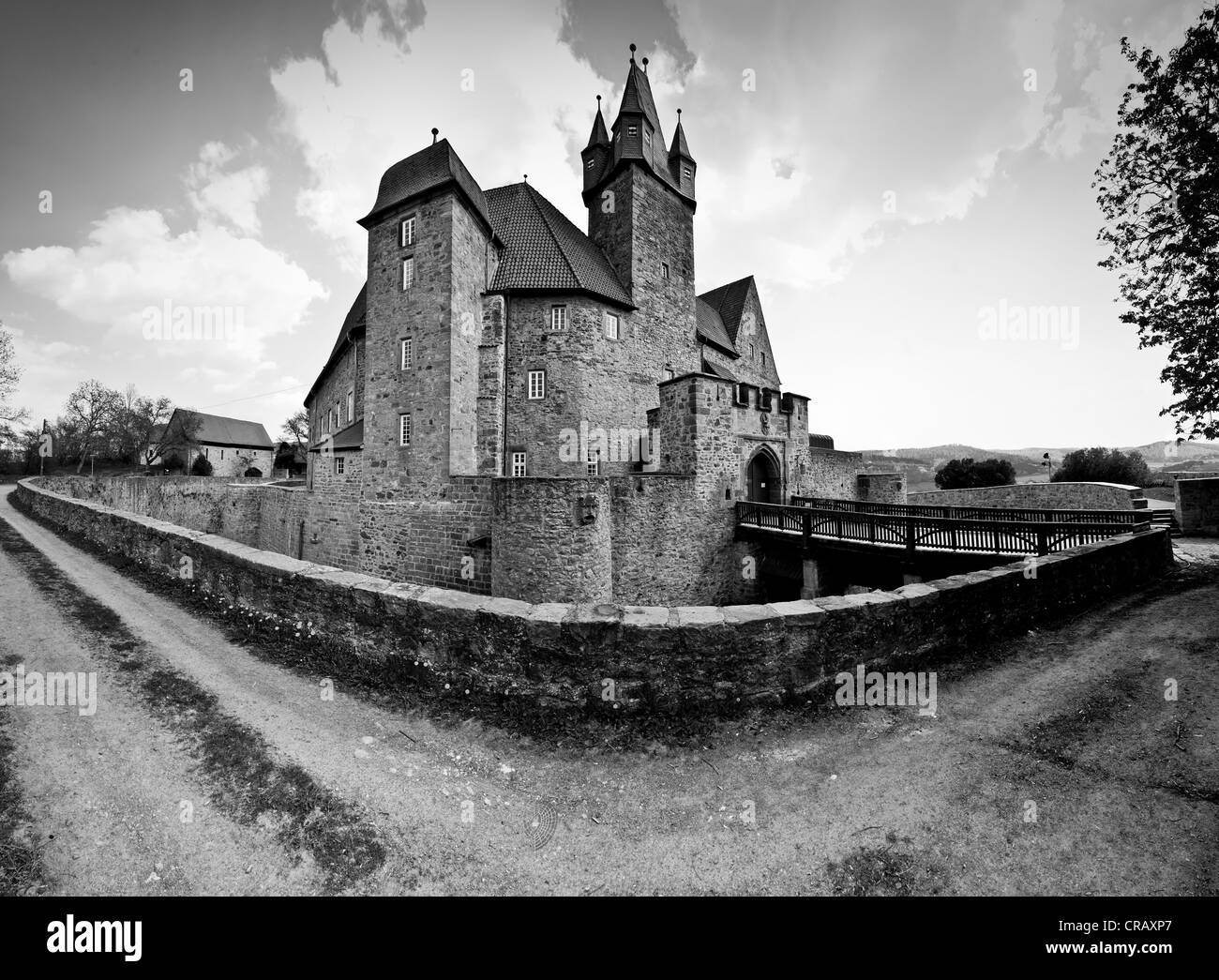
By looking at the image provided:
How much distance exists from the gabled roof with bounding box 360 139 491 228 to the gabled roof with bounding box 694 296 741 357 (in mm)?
13081

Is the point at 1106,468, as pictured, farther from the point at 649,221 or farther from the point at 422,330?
the point at 422,330

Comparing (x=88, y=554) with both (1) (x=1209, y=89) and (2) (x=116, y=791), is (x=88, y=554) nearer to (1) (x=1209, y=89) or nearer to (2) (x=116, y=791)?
(2) (x=116, y=791)

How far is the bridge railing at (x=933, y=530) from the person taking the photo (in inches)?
401

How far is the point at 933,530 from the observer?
1195 cm

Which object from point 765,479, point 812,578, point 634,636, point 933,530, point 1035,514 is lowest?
point 812,578

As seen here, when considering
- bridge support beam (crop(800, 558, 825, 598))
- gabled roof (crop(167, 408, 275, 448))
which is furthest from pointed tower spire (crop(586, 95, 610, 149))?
gabled roof (crop(167, 408, 275, 448))

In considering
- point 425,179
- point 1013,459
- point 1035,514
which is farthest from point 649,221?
point 1013,459

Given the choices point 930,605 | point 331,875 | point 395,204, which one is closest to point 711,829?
point 331,875

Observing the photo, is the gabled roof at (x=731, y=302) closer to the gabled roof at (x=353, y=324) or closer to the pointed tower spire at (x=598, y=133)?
the pointed tower spire at (x=598, y=133)

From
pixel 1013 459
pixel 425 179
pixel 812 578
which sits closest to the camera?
pixel 812 578

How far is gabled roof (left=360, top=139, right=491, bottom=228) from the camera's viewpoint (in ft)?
51.9

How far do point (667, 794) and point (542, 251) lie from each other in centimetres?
2029

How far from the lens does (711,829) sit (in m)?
2.86

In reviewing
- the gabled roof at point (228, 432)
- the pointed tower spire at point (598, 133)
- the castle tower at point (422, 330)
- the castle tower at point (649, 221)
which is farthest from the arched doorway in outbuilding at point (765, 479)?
the gabled roof at point (228, 432)
